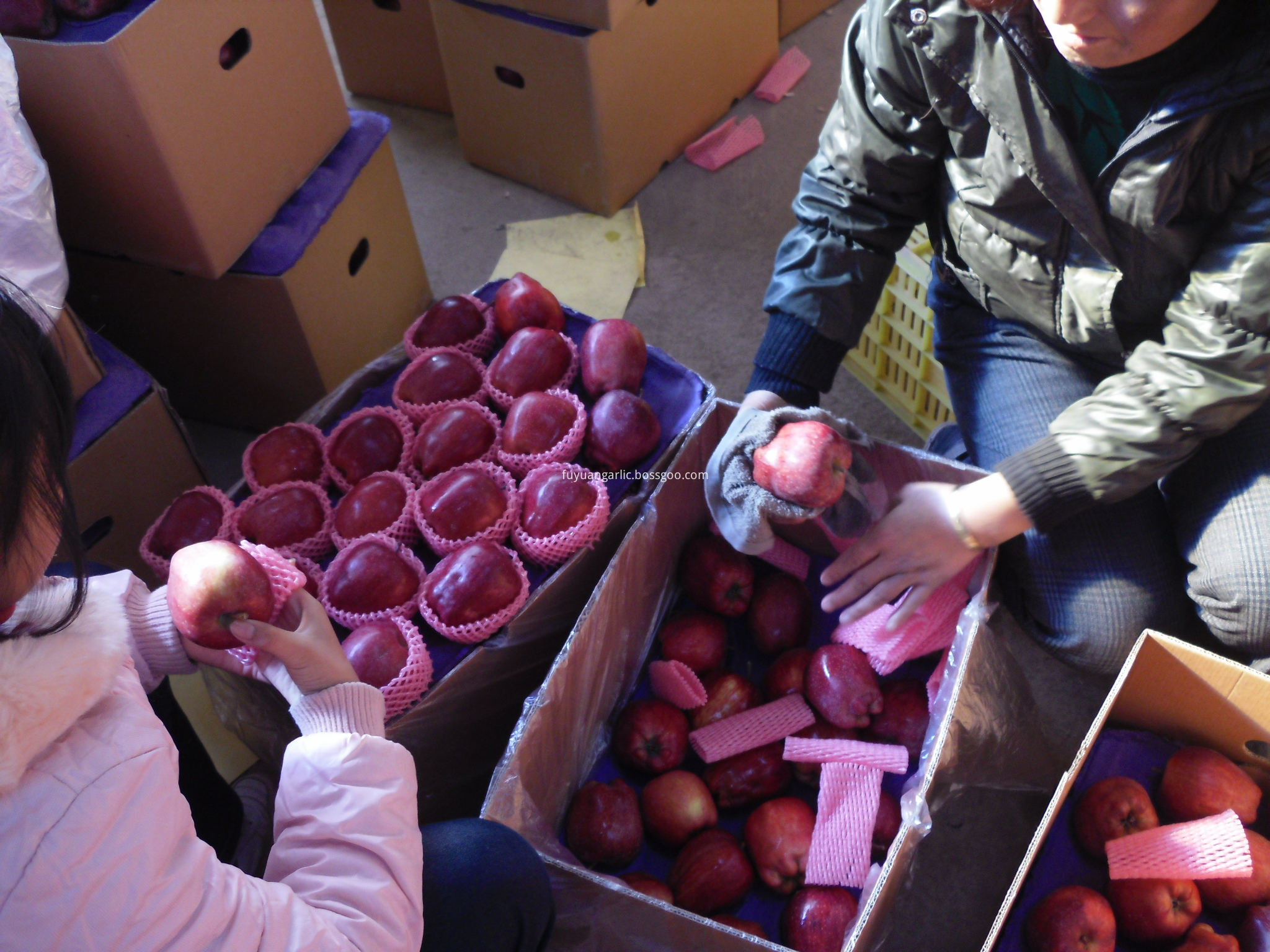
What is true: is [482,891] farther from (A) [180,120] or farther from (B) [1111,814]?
(A) [180,120]

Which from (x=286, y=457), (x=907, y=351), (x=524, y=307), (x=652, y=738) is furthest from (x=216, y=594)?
(x=907, y=351)

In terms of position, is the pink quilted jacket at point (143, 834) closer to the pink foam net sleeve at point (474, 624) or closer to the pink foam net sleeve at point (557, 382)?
the pink foam net sleeve at point (474, 624)

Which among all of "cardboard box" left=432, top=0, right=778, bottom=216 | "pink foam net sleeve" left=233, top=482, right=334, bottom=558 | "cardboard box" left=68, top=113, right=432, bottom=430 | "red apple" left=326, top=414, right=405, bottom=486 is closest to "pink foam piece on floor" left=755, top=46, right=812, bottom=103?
"cardboard box" left=432, top=0, right=778, bottom=216

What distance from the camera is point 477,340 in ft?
4.43

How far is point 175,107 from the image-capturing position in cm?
123

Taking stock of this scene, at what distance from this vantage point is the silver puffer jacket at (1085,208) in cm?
87

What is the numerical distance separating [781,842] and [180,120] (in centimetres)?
112

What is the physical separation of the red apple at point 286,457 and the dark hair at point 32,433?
0.55m

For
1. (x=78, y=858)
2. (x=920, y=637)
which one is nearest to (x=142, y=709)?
(x=78, y=858)

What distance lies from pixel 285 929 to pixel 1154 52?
0.95m

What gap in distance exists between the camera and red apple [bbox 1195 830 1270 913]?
0.95 meters

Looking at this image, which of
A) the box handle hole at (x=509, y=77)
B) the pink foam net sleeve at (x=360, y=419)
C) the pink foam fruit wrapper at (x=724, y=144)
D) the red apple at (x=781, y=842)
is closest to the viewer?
the red apple at (x=781, y=842)

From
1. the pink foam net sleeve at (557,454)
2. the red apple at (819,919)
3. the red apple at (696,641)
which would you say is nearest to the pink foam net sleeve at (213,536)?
the pink foam net sleeve at (557,454)

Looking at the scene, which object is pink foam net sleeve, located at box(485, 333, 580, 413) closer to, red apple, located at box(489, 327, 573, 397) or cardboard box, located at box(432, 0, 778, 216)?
red apple, located at box(489, 327, 573, 397)
